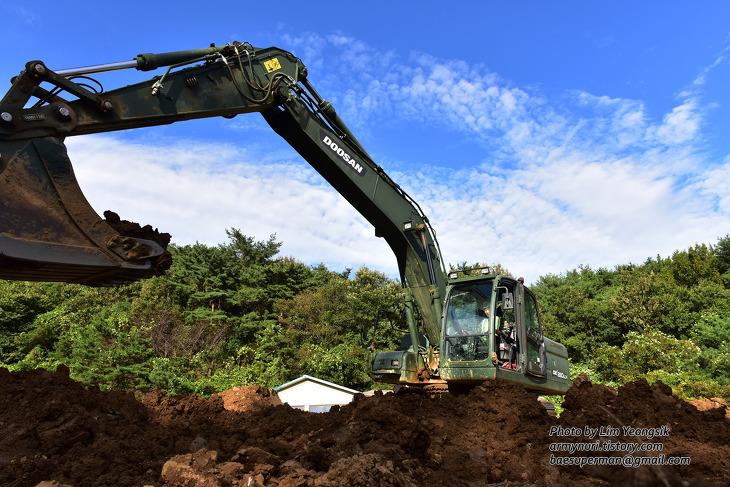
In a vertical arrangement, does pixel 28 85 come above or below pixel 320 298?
below

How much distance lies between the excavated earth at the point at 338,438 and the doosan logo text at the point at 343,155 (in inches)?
141

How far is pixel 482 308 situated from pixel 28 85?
6349 millimetres

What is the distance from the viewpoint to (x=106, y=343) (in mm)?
25734

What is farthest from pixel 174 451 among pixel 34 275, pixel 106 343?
pixel 106 343

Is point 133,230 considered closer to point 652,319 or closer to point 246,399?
point 246,399

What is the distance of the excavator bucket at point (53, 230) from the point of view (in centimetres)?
424

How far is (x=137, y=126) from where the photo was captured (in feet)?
18.7

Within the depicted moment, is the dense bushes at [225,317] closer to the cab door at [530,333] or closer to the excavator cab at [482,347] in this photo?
the excavator cab at [482,347]

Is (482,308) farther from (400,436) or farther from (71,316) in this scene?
(71,316)

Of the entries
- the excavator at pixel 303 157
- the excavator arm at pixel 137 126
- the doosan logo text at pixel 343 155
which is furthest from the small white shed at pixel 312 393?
the doosan logo text at pixel 343 155

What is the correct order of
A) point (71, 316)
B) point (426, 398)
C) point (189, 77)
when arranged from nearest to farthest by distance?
point (189, 77) → point (426, 398) → point (71, 316)

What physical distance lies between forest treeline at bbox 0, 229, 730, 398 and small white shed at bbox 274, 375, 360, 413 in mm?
3751

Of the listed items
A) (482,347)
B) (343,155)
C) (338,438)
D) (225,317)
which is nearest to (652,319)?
(225,317)

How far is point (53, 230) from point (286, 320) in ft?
104
